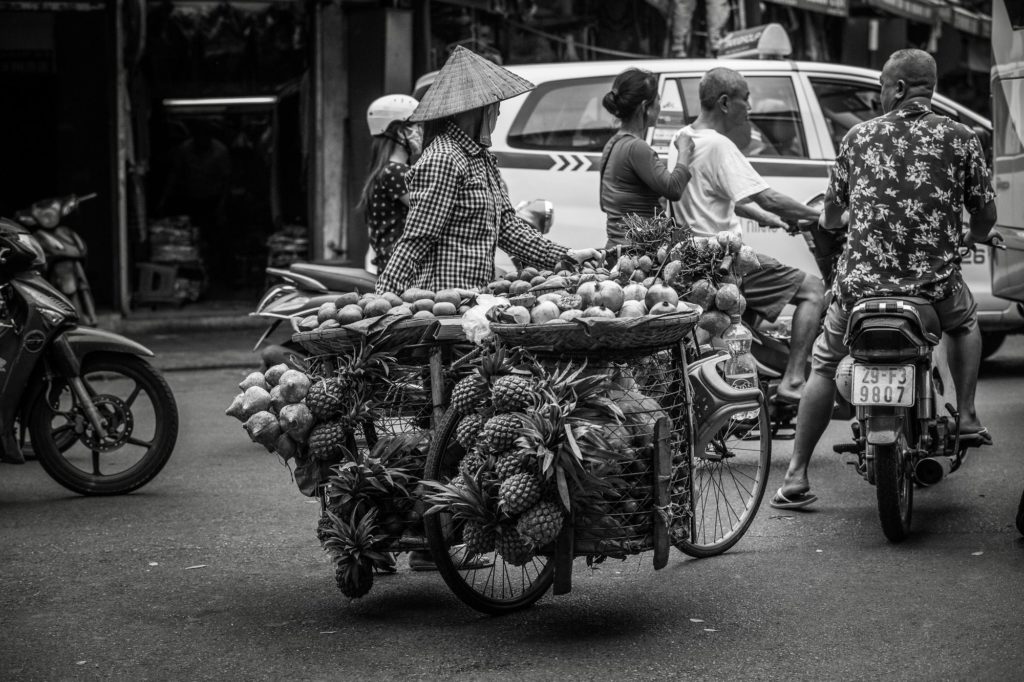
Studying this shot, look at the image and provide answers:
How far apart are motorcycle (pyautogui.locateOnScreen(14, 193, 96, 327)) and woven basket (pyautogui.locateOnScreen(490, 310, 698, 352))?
744cm

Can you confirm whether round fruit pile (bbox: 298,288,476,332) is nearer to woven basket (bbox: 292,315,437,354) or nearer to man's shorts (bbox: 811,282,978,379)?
woven basket (bbox: 292,315,437,354)

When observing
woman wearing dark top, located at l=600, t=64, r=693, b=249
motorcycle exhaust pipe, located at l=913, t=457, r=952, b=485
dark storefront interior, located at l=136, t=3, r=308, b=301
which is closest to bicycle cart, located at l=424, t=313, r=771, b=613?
motorcycle exhaust pipe, located at l=913, t=457, r=952, b=485

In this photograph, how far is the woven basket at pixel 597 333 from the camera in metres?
4.16

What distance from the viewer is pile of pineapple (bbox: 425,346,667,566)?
410 cm

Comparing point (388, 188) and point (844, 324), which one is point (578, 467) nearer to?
point (844, 324)

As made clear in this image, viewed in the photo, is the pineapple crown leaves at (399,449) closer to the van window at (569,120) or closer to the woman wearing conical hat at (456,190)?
the woman wearing conical hat at (456,190)

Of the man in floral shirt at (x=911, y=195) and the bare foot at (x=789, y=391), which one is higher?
the man in floral shirt at (x=911, y=195)

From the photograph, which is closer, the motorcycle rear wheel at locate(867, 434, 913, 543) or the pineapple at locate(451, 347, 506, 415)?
the pineapple at locate(451, 347, 506, 415)

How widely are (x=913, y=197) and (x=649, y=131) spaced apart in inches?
152

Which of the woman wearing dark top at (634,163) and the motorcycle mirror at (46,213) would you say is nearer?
the woman wearing dark top at (634,163)

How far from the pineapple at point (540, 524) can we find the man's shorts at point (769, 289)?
284cm

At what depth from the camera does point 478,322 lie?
14.7 ft

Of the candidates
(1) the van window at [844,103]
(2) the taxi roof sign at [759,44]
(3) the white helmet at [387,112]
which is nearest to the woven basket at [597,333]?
(3) the white helmet at [387,112]

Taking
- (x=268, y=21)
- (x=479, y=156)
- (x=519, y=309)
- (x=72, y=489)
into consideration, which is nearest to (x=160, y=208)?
(x=268, y=21)
